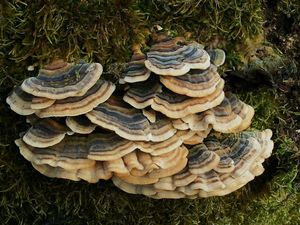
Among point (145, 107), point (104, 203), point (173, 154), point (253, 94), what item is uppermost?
point (145, 107)

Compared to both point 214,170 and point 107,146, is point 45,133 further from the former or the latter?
point 214,170

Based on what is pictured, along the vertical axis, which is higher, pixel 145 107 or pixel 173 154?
pixel 145 107

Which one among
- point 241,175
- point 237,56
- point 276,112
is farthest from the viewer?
point 276,112

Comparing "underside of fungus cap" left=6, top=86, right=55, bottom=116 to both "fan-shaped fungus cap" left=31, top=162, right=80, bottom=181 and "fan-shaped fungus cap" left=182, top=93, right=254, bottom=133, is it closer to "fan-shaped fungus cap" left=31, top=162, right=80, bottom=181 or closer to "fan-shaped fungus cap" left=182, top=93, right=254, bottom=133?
"fan-shaped fungus cap" left=31, top=162, right=80, bottom=181

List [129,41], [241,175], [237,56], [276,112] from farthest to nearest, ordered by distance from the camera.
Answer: [276,112]
[237,56]
[129,41]
[241,175]

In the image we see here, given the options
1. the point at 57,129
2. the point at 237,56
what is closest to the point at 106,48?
the point at 57,129

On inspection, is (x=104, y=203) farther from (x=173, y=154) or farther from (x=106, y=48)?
(x=106, y=48)

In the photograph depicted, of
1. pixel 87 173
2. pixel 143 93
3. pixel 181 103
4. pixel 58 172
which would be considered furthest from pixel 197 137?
pixel 58 172
